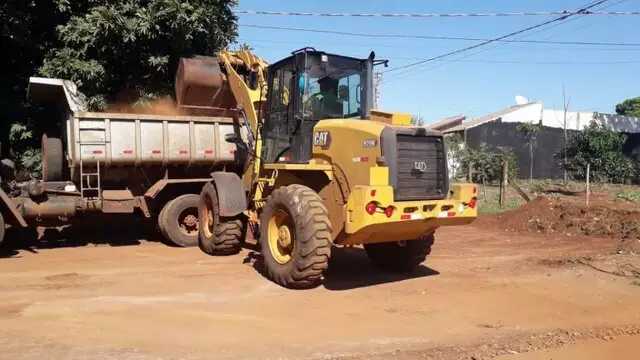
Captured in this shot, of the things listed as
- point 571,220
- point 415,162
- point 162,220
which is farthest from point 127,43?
point 571,220

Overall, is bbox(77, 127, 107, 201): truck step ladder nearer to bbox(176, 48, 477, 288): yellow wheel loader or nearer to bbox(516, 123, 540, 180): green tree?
bbox(176, 48, 477, 288): yellow wheel loader

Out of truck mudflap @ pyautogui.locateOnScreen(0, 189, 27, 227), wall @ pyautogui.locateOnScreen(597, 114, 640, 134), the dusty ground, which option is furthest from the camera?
wall @ pyautogui.locateOnScreen(597, 114, 640, 134)

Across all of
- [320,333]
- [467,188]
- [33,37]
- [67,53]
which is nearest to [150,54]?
[67,53]

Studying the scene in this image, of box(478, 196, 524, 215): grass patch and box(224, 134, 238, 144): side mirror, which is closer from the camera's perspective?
box(224, 134, 238, 144): side mirror

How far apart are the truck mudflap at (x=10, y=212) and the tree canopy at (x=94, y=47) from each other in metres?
2.77

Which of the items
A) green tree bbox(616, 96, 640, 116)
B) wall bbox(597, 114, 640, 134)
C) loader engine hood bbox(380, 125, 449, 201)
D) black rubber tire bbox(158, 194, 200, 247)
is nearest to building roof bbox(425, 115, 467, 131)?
loader engine hood bbox(380, 125, 449, 201)

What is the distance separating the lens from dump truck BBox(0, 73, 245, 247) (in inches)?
371

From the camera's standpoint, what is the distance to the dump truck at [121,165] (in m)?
9.42

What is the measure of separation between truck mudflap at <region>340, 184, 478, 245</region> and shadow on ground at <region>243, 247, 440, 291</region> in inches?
32.2

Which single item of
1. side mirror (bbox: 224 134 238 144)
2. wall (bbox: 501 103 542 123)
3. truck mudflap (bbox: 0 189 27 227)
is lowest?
truck mudflap (bbox: 0 189 27 227)

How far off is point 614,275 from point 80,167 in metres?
8.76

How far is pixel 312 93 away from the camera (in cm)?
780

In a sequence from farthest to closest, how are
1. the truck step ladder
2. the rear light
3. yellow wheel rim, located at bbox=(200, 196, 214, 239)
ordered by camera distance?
yellow wheel rim, located at bbox=(200, 196, 214, 239) < the truck step ladder < the rear light

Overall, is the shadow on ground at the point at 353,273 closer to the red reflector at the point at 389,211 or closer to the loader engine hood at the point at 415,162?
the red reflector at the point at 389,211
